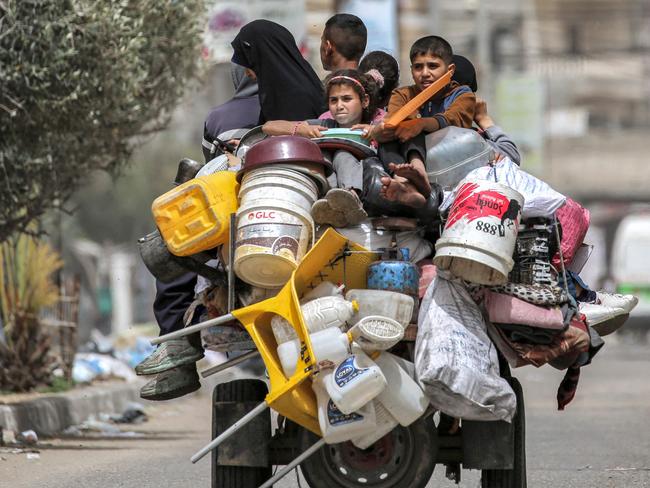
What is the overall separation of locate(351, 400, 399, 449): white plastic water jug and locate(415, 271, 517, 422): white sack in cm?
17

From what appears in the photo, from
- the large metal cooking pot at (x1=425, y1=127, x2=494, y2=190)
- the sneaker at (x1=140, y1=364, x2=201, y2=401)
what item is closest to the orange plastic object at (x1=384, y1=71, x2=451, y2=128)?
the large metal cooking pot at (x1=425, y1=127, x2=494, y2=190)

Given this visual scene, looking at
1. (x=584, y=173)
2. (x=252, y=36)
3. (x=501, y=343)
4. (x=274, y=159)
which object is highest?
(x=252, y=36)

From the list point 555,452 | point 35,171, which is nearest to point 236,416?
point 555,452

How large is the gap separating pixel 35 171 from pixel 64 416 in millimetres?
2184

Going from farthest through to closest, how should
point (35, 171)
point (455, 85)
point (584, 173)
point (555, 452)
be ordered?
point (584, 173), point (35, 171), point (555, 452), point (455, 85)

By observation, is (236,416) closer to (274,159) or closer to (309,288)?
(309,288)

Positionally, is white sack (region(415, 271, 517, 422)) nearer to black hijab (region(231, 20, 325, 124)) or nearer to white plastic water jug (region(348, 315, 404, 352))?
white plastic water jug (region(348, 315, 404, 352))

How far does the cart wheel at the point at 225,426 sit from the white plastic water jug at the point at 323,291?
1.99ft

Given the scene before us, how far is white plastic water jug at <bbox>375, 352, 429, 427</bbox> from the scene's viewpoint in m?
5.66

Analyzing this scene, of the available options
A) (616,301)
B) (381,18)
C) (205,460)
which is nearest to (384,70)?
(616,301)

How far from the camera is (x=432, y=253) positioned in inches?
246

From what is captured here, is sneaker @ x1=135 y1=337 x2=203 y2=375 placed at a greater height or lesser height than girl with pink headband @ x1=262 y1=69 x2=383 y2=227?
lesser

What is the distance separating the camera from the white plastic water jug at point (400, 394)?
5.66m

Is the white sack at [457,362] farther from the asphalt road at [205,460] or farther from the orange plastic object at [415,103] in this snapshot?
the asphalt road at [205,460]
